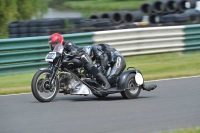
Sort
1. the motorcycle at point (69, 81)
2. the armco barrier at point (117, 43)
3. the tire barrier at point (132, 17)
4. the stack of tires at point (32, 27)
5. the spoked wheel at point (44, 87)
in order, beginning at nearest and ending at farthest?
1. the spoked wheel at point (44, 87)
2. the motorcycle at point (69, 81)
3. the armco barrier at point (117, 43)
4. the stack of tires at point (32, 27)
5. the tire barrier at point (132, 17)

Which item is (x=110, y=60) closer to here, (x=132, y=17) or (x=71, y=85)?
(x=71, y=85)

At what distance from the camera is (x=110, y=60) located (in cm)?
942

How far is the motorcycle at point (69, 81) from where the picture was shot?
8.92 m

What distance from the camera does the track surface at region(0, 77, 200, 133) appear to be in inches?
269

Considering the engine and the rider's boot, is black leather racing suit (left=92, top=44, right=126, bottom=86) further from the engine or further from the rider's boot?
the engine

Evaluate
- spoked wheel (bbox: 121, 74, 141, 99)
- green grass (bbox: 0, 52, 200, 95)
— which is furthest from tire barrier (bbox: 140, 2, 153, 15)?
spoked wheel (bbox: 121, 74, 141, 99)

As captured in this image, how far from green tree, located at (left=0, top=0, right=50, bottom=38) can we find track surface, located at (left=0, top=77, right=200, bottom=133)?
11.9m

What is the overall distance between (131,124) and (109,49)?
264cm

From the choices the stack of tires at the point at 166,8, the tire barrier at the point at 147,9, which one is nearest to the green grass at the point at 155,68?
the stack of tires at the point at 166,8

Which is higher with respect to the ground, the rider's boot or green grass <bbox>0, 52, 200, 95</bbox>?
the rider's boot

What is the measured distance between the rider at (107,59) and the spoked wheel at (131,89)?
214 mm

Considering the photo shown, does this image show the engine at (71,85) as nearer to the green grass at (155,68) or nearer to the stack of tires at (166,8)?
the green grass at (155,68)

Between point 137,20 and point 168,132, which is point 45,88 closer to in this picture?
point 168,132

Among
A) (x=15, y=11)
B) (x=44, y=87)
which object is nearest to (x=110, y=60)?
(x=44, y=87)
